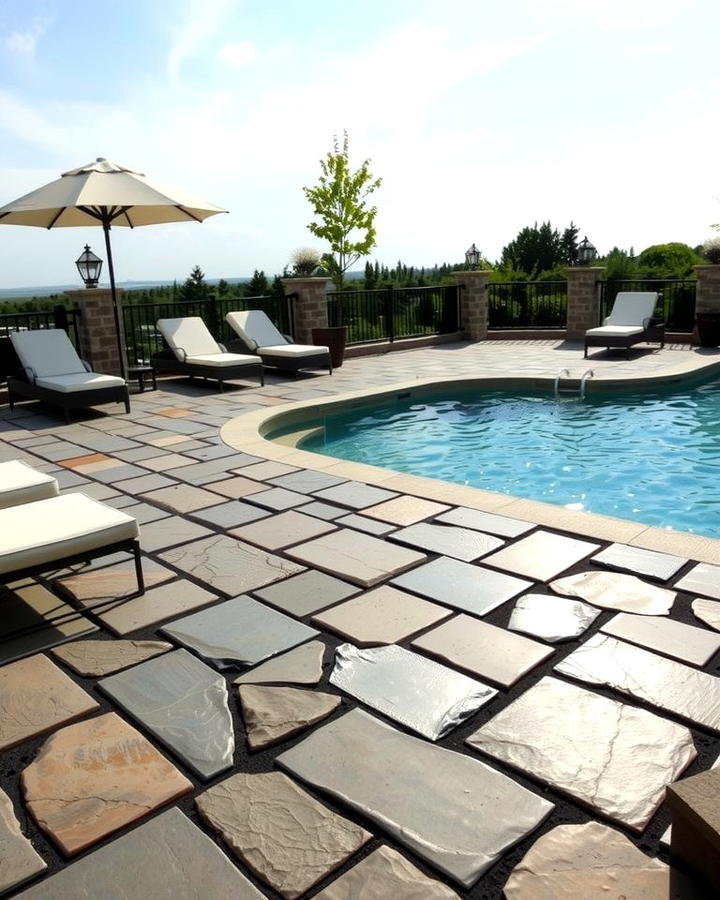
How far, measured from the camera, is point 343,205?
13172 mm

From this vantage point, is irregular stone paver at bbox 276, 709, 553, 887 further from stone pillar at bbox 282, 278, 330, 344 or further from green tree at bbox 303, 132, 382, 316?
green tree at bbox 303, 132, 382, 316

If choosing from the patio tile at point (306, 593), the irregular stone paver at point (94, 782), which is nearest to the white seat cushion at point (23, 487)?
the patio tile at point (306, 593)

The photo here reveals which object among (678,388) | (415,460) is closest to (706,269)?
(678,388)

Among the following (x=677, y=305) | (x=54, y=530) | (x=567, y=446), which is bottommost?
(x=567, y=446)

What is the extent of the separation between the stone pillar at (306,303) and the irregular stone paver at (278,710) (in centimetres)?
942

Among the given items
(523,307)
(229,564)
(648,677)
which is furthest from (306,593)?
(523,307)

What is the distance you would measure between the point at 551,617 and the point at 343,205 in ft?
38.3

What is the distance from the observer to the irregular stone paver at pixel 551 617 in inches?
106

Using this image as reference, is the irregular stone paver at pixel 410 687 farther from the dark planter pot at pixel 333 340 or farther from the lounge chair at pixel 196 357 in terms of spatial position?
the dark planter pot at pixel 333 340

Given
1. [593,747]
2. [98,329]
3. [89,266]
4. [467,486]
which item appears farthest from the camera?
[98,329]

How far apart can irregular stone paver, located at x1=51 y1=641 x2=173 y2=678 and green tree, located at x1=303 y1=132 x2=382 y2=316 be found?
11447mm

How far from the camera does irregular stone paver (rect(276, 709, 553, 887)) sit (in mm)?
1703

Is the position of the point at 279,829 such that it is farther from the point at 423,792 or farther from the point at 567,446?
the point at 567,446

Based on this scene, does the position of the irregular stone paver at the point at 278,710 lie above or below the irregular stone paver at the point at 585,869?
above
